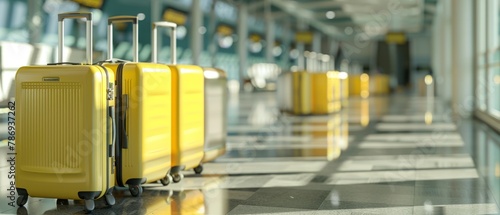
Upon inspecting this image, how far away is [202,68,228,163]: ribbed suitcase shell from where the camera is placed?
6.17m

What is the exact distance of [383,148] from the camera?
849cm

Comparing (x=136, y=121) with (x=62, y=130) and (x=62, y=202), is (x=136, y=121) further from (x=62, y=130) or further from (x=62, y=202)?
(x=62, y=202)

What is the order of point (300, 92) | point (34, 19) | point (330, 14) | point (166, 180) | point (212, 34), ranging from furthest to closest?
point (330, 14)
point (212, 34)
point (34, 19)
point (300, 92)
point (166, 180)

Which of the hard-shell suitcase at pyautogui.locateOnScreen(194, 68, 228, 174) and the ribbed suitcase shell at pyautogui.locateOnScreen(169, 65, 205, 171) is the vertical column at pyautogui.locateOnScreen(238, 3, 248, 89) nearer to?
the hard-shell suitcase at pyautogui.locateOnScreen(194, 68, 228, 174)

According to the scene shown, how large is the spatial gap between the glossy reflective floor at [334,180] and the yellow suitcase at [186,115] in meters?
0.22

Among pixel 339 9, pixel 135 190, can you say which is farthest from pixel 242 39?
pixel 135 190

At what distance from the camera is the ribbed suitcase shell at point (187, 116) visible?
5263 millimetres

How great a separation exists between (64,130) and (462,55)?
14.0 meters

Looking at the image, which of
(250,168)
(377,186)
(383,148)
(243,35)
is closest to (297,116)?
(383,148)

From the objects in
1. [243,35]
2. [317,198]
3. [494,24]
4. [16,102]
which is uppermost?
[243,35]

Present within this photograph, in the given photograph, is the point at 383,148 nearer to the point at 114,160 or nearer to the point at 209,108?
the point at 209,108

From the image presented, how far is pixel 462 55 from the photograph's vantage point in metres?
16.0

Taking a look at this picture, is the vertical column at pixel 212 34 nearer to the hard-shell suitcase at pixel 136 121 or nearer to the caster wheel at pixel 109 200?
the hard-shell suitcase at pixel 136 121

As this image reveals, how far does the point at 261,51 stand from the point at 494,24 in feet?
122
